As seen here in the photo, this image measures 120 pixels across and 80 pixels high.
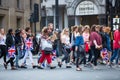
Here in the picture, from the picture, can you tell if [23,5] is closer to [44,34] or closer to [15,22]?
[15,22]

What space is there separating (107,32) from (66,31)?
1.71 m

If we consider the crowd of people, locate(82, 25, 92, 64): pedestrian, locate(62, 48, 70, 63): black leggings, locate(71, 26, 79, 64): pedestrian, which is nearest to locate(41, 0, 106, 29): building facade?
locate(71, 26, 79, 64): pedestrian

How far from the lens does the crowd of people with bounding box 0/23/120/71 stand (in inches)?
675

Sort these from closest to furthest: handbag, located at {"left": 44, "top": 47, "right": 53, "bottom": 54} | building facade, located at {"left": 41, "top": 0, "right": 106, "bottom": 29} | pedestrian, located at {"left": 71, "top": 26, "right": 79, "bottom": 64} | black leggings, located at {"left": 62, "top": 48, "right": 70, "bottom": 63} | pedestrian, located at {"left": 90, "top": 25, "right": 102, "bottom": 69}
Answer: pedestrian, located at {"left": 90, "top": 25, "right": 102, "bottom": 69}, handbag, located at {"left": 44, "top": 47, "right": 53, "bottom": 54}, pedestrian, located at {"left": 71, "top": 26, "right": 79, "bottom": 64}, black leggings, located at {"left": 62, "top": 48, "right": 70, "bottom": 63}, building facade, located at {"left": 41, "top": 0, "right": 106, "bottom": 29}

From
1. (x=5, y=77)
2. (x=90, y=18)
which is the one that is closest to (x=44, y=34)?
(x=5, y=77)

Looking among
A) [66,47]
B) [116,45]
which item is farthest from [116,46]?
[66,47]

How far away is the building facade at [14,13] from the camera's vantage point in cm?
4444

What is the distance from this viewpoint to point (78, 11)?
1663 inches

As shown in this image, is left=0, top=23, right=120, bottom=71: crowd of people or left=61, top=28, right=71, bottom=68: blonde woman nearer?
left=0, top=23, right=120, bottom=71: crowd of people

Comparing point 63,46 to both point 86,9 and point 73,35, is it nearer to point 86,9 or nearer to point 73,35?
point 73,35

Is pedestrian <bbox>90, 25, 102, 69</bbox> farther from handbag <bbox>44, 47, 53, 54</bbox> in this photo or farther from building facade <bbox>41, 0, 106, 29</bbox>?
building facade <bbox>41, 0, 106, 29</bbox>

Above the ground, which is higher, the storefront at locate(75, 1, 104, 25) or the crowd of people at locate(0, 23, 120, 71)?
the storefront at locate(75, 1, 104, 25)

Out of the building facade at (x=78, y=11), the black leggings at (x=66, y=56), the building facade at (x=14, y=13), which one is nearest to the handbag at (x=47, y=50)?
the black leggings at (x=66, y=56)

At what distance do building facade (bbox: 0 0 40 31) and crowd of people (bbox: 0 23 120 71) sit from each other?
25338 millimetres
